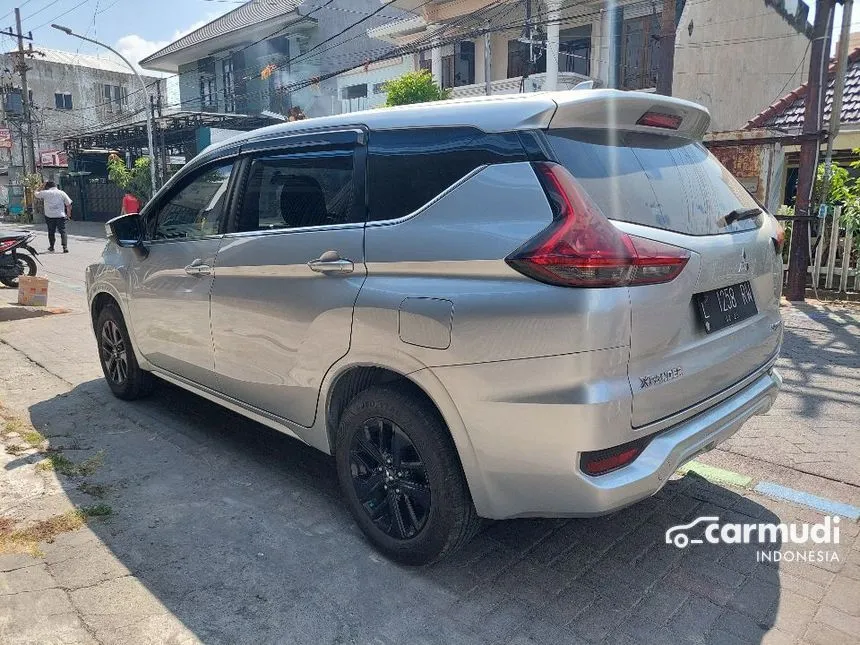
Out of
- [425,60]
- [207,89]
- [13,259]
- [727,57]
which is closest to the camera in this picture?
[13,259]

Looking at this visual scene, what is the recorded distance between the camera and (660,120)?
2689 mm

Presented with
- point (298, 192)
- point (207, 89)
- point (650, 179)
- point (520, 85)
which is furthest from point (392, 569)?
point (207, 89)

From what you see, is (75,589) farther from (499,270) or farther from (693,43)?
(693,43)

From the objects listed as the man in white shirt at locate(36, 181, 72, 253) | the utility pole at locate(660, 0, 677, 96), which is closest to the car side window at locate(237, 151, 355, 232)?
the utility pole at locate(660, 0, 677, 96)

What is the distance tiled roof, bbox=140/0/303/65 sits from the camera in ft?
103

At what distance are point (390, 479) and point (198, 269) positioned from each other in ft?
5.60

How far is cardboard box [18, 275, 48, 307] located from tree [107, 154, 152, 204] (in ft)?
70.9

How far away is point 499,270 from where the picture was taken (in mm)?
2230

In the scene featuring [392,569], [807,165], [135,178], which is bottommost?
[392,569]

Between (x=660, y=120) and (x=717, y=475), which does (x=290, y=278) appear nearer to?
(x=660, y=120)

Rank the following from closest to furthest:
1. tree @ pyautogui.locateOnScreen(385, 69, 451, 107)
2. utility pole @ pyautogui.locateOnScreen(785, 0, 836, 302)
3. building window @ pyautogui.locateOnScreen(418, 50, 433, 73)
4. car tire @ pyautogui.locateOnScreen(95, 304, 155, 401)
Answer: car tire @ pyautogui.locateOnScreen(95, 304, 155, 401), utility pole @ pyautogui.locateOnScreen(785, 0, 836, 302), tree @ pyautogui.locateOnScreen(385, 69, 451, 107), building window @ pyautogui.locateOnScreen(418, 50, 433, 73)

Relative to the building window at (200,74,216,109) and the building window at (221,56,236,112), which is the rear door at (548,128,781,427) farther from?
the building window at (200,74,216,109)

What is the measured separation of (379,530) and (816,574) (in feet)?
5.87

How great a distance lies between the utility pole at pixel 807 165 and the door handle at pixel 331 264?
717 cm
